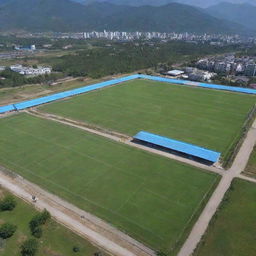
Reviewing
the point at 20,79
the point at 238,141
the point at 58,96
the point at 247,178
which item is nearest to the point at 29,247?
the point at 247,178

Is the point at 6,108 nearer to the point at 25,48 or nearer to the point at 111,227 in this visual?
the point at 111,227

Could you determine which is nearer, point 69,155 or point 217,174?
point 217,174

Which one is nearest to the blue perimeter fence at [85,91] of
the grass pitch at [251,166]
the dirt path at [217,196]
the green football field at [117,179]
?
the green football field at [117,179]

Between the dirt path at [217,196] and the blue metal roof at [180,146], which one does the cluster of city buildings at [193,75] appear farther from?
the blue metal roof at [180,146]

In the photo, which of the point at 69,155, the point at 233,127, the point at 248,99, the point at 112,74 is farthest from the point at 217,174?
the point at 112,74

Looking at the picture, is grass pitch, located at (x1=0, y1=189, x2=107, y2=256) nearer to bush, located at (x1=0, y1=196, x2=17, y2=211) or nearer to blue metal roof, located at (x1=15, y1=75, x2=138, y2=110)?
bush, located at (x1=0, y1=196, x2=17, y2=211)

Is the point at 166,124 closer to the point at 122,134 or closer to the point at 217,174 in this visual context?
the point at 122,134
